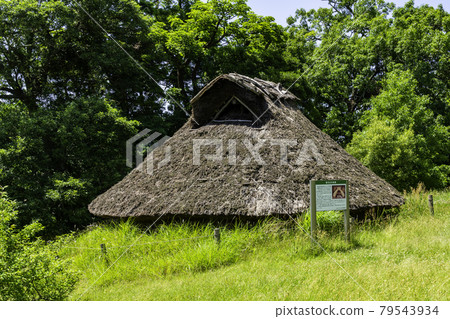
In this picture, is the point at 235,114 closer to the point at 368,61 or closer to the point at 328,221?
the point at 328,221

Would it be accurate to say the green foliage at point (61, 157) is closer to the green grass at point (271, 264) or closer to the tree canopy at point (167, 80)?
the tree canopy at point (167, 80)

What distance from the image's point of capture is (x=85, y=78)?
1773 centimetres

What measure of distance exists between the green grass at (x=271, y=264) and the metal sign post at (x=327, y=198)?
0.48 meters

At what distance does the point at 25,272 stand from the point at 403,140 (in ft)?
53.2

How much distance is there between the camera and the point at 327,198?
719cm

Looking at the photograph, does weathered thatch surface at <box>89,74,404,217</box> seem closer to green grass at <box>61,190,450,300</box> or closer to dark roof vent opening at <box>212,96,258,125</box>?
dark roof vent opening at <box>212,96,258,125</box>

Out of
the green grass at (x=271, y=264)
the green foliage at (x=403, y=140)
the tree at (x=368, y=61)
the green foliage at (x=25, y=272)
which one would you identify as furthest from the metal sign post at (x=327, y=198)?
the tree at (x=368, y=61)

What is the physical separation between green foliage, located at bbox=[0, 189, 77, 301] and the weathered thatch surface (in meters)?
3.42

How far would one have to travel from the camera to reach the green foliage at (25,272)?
187 inches

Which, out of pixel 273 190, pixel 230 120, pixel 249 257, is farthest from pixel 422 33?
pixel 249 257

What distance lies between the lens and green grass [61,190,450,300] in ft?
16.5

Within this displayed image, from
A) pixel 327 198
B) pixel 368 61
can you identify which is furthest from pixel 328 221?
pixel 368 61

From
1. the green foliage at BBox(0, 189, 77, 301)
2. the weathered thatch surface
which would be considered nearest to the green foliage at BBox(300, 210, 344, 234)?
the weathered thatch surface

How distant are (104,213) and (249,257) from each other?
454cm
